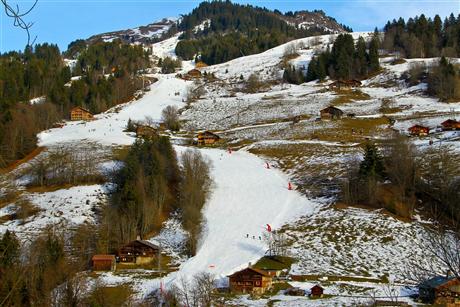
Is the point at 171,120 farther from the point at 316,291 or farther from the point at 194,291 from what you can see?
the point at 194,291

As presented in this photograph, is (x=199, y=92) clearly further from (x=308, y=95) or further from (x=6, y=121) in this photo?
(x=6, y=121)

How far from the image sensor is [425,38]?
15762cm

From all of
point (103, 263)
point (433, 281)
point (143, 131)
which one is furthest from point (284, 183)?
point (433, 281)

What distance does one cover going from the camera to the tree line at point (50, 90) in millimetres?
Answer: 84025

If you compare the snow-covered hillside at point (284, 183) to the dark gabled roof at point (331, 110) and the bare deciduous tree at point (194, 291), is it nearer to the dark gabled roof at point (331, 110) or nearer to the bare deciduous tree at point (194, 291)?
the bare deciduous tree at point (194, 291)

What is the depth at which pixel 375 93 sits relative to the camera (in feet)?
407

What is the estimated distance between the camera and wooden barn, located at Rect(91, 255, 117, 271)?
160 ft

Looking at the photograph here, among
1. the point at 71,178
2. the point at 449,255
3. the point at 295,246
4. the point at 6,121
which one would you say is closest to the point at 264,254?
the point at 295,246

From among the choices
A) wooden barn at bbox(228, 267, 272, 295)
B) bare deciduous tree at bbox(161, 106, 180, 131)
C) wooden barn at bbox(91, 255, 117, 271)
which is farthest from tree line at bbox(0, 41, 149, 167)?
wooden barn at bbox(228, 267, 272, 295)

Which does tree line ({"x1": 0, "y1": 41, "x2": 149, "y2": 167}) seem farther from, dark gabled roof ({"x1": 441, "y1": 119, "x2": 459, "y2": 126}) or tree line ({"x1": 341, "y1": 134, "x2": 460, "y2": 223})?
dark gabled roof ({"x1": 441, "y1": 119, "x2": 459, "y2": 126})

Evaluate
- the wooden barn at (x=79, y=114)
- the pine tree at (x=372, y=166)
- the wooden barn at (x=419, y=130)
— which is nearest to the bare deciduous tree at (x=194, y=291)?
the pine tree at (x=372, y=166)

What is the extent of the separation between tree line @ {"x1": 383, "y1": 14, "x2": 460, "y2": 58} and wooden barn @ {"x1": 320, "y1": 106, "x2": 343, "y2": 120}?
55.2 meters

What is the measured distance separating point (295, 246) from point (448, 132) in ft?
137

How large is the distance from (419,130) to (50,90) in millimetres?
81639
